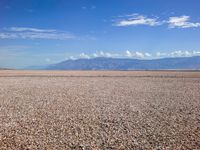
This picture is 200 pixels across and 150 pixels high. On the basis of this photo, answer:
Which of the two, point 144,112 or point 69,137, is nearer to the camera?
point 69,137

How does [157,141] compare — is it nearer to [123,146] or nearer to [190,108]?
[123,146]

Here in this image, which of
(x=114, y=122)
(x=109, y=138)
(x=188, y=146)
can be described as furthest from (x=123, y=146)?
(x=114, y=122)

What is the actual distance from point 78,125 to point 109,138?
233cm

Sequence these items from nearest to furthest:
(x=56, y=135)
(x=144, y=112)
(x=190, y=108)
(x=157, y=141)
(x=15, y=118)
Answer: (x=157, y=141) < (x=56, y=135) < (x=15, y=118) < (x=144, y=112) < (x=190, y=108)

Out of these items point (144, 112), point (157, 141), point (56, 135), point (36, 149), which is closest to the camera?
point (36, 149)

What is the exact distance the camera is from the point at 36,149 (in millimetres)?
9297

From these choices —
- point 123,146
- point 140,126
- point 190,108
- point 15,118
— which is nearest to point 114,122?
point 140,126

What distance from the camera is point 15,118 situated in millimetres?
14086

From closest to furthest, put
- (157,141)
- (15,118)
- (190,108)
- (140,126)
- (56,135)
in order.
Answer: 1. (157,141)
2. (56,135)
3. (140,126)
4. (15,118)
5. (190,108)

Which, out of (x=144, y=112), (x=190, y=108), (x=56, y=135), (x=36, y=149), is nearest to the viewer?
(x=36, y=149)

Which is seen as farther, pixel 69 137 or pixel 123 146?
pixel 69 137

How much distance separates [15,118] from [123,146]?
6.28 m

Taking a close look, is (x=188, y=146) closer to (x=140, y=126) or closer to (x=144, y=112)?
(x=140, y=126)

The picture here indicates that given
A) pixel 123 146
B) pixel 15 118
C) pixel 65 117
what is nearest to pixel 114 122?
pixel 65 117
